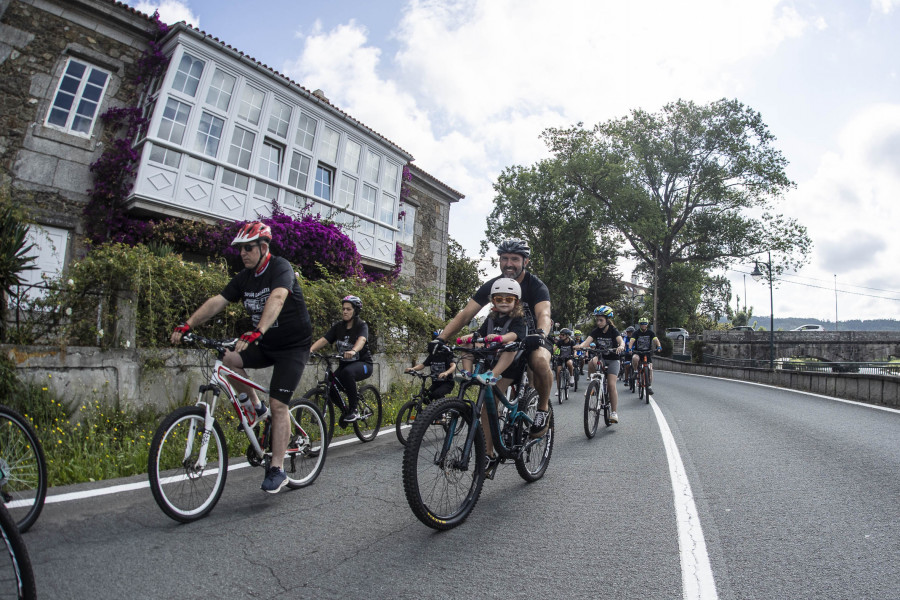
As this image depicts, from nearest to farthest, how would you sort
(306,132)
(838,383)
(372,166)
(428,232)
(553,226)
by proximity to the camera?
(838,383)
(306,132)
(372,166)
(428,232)
(553,226)

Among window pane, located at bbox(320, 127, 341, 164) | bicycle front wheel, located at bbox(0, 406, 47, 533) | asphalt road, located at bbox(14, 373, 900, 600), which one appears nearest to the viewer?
asphalt road, located at bbox(14, 373, 900, 600)

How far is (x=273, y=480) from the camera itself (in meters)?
3.90

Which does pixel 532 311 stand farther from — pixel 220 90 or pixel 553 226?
pixel 553 226

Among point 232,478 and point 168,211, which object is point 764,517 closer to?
point 232,478

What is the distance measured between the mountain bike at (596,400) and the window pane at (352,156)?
40.5 ft

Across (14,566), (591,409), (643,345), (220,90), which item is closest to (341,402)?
(591,409)

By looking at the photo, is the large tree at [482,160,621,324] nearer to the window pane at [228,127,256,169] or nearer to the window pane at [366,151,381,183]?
the window pane at [366,151,381,183]

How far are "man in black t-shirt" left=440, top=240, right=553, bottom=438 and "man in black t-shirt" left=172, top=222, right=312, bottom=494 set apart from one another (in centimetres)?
134

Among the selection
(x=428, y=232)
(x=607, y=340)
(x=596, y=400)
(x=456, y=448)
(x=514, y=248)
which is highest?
(x=428, y=232)

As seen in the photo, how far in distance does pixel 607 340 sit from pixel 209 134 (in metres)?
11.2

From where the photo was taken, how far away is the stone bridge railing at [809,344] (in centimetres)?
4975

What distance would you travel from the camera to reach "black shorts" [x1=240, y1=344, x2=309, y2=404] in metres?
4.13

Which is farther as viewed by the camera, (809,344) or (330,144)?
(809,344)

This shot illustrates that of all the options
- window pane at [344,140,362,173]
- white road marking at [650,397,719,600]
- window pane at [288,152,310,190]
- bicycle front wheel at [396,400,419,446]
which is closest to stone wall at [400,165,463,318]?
window pane at [344,140,362,173]
